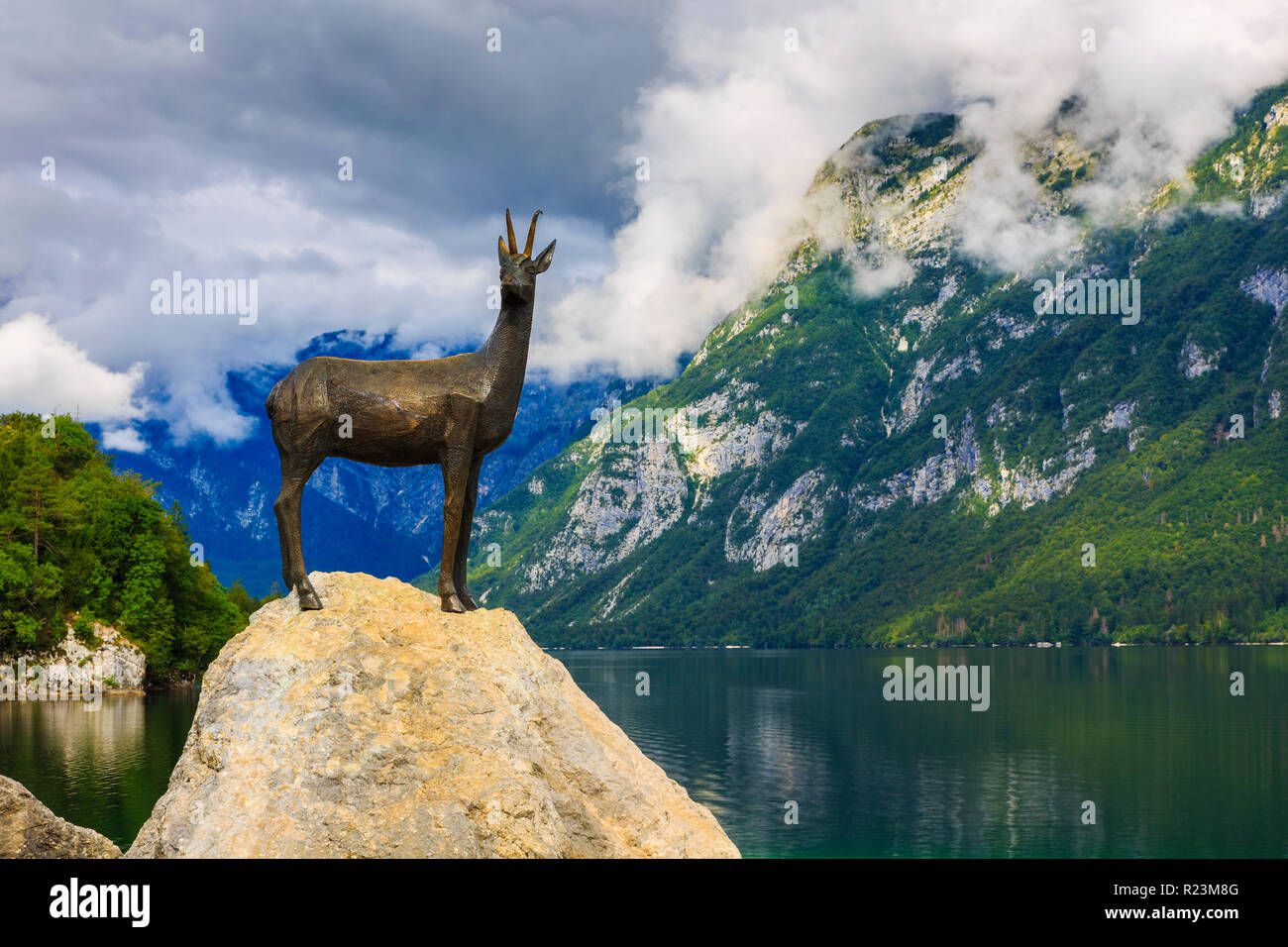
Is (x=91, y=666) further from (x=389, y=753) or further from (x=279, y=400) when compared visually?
(x=389, y=753)

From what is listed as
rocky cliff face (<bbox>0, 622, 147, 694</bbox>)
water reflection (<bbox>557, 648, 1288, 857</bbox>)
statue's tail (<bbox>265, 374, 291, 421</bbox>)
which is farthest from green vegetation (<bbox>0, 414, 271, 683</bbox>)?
statue's tail (<bbox>265, 374, 291, 421</bbox>)

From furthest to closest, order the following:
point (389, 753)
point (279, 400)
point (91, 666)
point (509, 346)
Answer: point (91, 666), point (509, 346), point (279, 400), point (389, 753)

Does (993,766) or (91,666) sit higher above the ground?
(91,666)

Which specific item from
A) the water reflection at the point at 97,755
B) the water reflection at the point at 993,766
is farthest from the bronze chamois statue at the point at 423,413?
the water reflection at the point at 993,766

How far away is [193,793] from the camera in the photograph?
10531mm

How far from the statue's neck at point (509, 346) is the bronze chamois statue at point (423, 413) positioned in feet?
0.04

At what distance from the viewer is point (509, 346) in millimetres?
13047

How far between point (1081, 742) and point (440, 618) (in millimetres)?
74737

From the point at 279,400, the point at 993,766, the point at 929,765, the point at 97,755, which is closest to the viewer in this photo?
the point at 279,400

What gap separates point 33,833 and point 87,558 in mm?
74201

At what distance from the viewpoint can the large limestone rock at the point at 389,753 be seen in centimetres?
1023

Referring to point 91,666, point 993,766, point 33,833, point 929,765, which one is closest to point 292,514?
point 33,833
